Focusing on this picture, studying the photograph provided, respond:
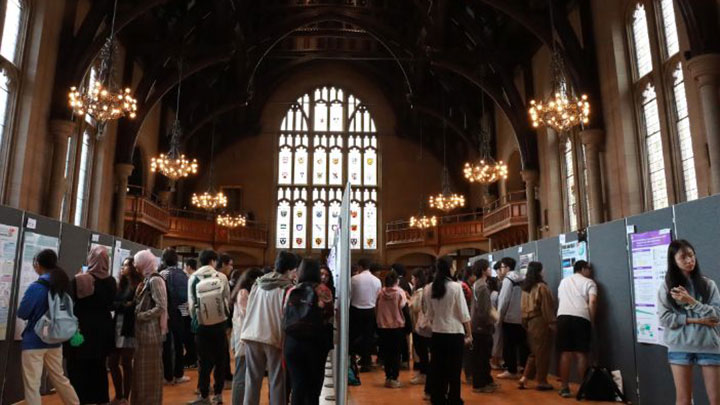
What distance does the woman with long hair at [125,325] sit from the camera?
435cm

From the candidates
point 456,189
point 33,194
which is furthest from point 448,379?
point 456,189

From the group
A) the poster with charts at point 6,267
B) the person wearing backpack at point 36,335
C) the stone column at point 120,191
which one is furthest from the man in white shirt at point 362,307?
the stone column at point 120,191

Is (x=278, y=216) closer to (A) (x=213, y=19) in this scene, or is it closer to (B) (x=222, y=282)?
(A) (x=213, y=19)

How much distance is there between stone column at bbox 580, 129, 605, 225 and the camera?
434 inches

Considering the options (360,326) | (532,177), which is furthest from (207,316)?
(532,177)

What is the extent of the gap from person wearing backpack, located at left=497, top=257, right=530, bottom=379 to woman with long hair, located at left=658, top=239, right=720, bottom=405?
315 cm

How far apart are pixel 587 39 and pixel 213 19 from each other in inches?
450

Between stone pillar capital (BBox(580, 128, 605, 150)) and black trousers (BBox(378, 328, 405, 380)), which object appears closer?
black trousers (BBox(378, 328, 405, 380))

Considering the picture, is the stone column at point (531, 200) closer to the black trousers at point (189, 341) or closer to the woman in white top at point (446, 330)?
the black trousers at point (189, 341)

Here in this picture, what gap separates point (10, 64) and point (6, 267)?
687cm

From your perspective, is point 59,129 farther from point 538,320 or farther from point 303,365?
point 538,320

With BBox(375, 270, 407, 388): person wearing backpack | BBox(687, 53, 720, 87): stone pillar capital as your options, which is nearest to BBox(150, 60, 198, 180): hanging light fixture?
BBox(375, 270, 407, 388): person wearing backpack

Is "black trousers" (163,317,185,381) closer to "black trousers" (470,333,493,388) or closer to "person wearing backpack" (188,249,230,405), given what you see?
"person wearing backpack" (188,249,230,405)

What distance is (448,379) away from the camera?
477 centimetres
